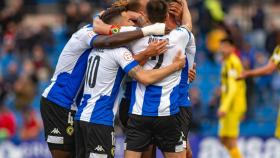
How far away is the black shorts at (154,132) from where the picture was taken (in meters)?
9.84

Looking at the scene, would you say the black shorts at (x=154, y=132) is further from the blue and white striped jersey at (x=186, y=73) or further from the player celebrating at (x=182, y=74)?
the blue and white striped jersey at (x=186, y=73)

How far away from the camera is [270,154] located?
16.5 metres

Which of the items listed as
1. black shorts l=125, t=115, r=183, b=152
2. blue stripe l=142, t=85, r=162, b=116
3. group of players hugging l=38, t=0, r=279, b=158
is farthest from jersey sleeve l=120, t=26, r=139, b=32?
black shorts l=125, t=115, r=183, b=152

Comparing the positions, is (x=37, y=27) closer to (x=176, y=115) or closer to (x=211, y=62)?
(x=211, y=62)

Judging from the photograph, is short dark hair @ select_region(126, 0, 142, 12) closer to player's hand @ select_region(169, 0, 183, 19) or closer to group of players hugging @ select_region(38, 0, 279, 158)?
group of players hugging @ select_region(38, 0, 279, 158)

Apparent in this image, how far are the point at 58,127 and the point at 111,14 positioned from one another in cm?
165

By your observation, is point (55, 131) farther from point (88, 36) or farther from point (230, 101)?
point (230, 101)

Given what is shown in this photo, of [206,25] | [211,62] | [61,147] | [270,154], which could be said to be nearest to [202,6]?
[206,25]

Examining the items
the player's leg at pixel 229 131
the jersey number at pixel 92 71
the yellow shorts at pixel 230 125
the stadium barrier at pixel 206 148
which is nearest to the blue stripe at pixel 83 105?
the jersey number at pixel 92 71

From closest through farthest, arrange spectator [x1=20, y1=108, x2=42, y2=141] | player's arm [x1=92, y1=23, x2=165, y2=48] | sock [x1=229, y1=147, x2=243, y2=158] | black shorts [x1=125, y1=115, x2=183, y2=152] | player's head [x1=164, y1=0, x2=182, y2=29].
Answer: player's arm [x1=92, y1=23, x2=165, y2=48] < black shorts [x1=125, y1=115, x2=183, y2=152] < player's head [x1=164, y1=0, x2=182, y2=29] < sock [x1=229, y1=147, x2=243, y2=158] < spectator [x1=20, y1=108, x2=42, y2=141]

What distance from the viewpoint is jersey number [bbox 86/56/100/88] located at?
997 cm

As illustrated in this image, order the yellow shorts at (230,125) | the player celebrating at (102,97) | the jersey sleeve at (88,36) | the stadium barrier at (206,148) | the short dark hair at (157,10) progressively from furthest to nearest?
the stadium barrier at (206,148)
the yellow shorts at (230,125)
the jersey sleeve at (88,36)
the player celebrating at (102,97)
the short dark hair at (157,10)

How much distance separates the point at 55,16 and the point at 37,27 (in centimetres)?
180

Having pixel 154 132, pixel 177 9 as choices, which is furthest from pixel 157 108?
pixel 177 9
